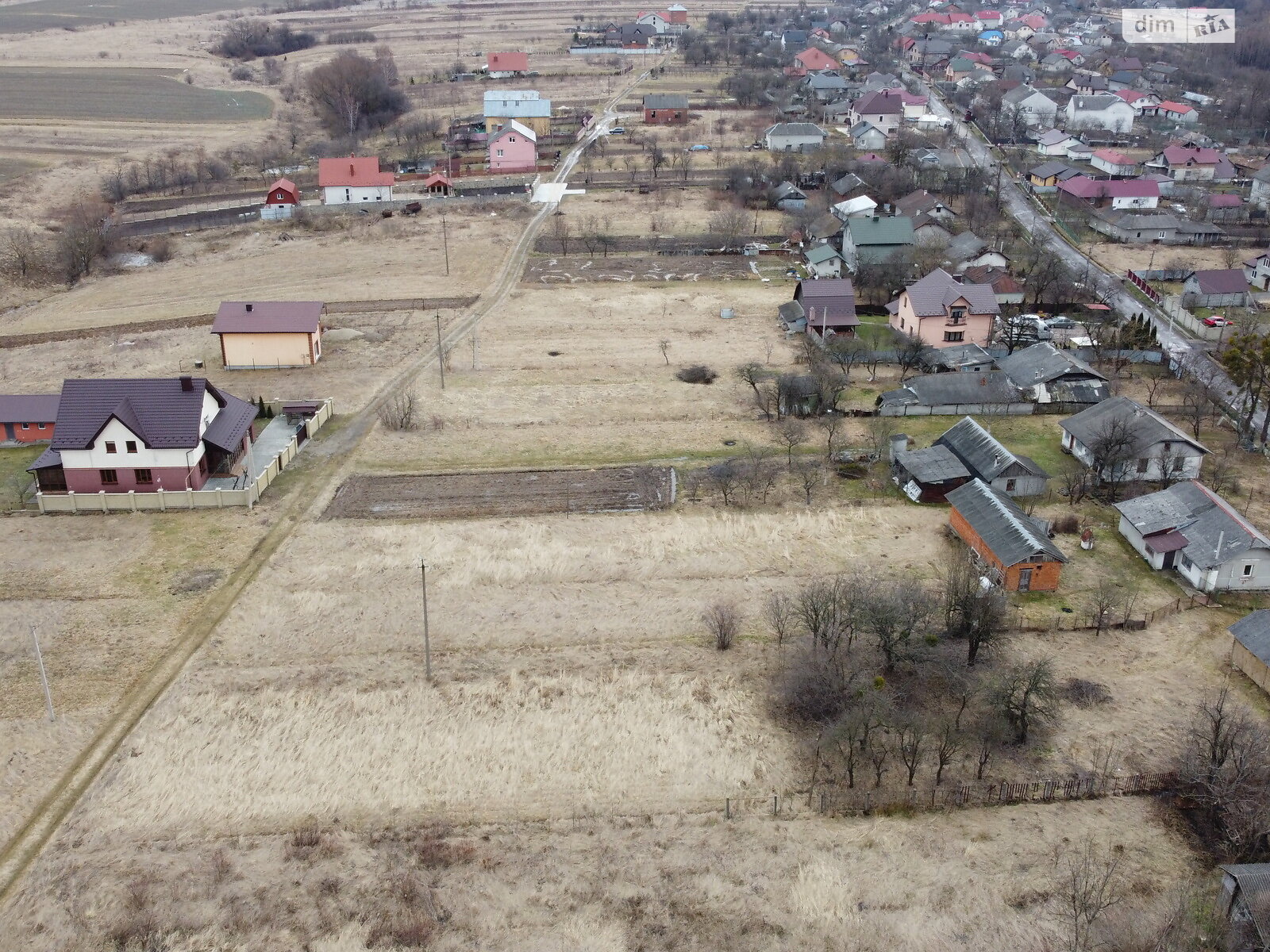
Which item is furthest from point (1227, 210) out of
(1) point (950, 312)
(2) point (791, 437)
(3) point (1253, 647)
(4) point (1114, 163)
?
A: (3) point (1253, 647)

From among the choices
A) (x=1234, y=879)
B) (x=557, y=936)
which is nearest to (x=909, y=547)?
(x=1234, y=879)

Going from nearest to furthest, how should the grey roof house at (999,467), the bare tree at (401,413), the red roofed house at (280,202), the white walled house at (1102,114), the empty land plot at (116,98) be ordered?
the grey roof house at (999,467)
the bare tree at (401,413)
the red roofed house at (280,202)
the white walled house at (1102,114)
the empty land plot at (116,98)

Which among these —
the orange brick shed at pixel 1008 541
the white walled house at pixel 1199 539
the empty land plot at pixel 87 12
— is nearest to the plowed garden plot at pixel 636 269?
the orange brick shed at pixel 1008 541

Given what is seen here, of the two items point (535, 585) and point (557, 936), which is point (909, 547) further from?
point (557, 936)

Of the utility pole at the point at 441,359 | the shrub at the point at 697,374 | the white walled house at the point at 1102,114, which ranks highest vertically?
the white walled house at the point at 1102,114

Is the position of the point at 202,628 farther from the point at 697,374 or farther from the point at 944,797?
the point at 697,374

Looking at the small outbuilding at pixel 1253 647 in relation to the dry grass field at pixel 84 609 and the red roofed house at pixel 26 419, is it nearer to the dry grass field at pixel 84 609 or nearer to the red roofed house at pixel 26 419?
the dry grass field at pixel 84 609

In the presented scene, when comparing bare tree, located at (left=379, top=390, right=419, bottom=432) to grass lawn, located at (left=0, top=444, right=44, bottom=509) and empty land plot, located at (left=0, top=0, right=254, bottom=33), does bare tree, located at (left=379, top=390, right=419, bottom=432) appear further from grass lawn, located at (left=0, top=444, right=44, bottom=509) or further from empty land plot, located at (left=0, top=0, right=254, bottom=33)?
empty land plot, located at (left=0, top=0, right=254, bottom=33)

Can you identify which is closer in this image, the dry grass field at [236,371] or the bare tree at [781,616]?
the bare tree at [781,616]
